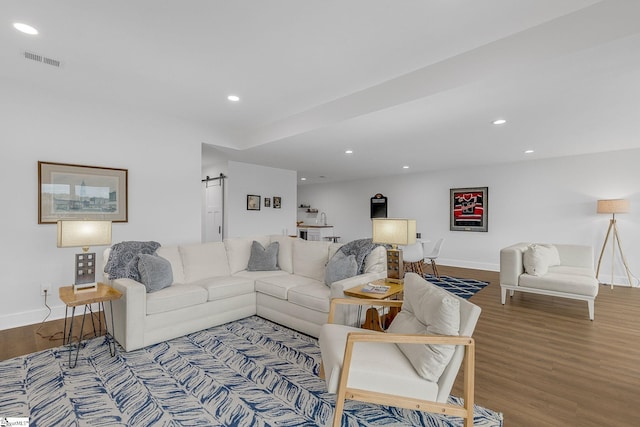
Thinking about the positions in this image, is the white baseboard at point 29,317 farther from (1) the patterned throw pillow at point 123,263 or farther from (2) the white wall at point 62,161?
(1) the patterned throw pillow at point 123,263

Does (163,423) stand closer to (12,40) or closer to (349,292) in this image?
(349,292)

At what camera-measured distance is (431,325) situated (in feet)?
5.70

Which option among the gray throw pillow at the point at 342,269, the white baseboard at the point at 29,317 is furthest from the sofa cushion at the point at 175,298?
the white baseboard at the point at 29,317

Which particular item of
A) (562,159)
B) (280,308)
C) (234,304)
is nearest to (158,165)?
(234,304)

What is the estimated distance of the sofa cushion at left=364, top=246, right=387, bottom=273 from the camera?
3324 mm

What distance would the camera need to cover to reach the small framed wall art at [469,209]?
270 inches

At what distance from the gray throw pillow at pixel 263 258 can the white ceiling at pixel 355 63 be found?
166cm

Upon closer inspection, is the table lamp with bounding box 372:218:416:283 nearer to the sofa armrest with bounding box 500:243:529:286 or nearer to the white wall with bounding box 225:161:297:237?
the sofa armrest with bounding box 500:243:529:286

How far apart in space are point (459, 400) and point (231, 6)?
3.17 m

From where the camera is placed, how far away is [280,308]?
3.34 meters

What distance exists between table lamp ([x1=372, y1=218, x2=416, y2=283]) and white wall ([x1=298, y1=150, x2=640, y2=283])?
4800 mm

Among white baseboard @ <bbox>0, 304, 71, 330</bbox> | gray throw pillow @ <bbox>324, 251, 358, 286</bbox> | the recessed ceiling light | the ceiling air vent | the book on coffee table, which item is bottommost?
white baseboard @ <bbox>0, 304, 71, 330</bbox>

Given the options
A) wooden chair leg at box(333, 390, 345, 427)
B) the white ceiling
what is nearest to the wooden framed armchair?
wooden chair leg at box(333, 390, 345, 427)

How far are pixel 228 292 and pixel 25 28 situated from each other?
287cm
